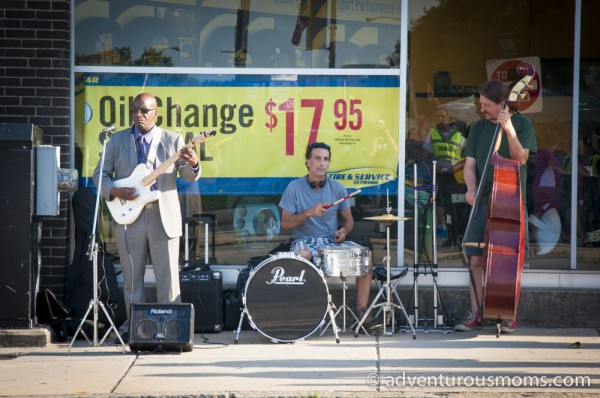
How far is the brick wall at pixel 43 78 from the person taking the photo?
9125mm

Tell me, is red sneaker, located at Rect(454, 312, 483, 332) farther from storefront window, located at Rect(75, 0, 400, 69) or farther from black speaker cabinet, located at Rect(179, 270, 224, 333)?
storefront window, located at Rect(75, 0, 400, 69)

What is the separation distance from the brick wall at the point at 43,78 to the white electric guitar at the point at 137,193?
3.35 feet

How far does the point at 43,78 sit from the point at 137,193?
167cm

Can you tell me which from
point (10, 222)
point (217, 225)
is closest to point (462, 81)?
point (217, 225)

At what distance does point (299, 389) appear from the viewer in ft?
22.5

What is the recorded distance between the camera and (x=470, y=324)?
8.91 metres

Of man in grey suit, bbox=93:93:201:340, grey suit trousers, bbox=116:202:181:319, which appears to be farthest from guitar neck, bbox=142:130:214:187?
grey suit trousers, bbox=116:202:181:319

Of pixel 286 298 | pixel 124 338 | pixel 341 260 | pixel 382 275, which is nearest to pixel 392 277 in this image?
pixel 382 275

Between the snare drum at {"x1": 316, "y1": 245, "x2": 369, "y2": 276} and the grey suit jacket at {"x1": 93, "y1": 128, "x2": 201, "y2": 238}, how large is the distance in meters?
1.23

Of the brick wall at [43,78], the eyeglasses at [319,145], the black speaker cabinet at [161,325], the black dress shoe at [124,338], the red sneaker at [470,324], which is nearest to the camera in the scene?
the black speaker cabinet at [161,325]

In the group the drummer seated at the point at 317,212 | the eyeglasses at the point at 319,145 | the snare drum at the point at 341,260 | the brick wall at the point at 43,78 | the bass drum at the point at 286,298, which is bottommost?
the bass drum at the point at 286,298

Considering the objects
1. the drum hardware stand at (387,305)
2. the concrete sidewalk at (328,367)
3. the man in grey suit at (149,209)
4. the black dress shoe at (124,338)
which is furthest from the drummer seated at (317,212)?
the black dress shoe at (124,338)

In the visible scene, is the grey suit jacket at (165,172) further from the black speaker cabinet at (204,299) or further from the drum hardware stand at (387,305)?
the drum hardware stand at (387,305)

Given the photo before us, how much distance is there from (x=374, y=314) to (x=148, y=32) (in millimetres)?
3400
